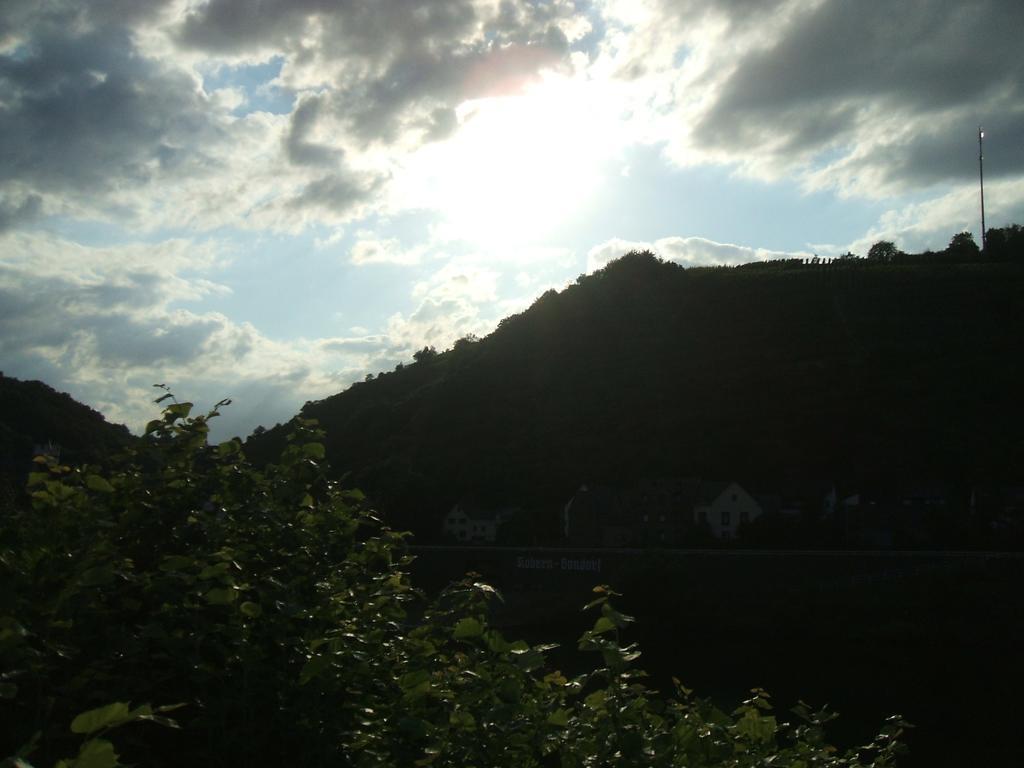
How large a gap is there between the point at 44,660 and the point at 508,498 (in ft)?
198

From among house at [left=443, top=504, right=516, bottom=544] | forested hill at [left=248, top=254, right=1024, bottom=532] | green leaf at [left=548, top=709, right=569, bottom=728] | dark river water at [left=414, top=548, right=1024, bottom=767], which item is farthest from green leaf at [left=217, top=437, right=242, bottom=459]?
house at [left=443, top=504, right=516, bottom=544]

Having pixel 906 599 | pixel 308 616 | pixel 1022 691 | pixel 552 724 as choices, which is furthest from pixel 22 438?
pixel 906 599

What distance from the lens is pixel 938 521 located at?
4512 centimetres

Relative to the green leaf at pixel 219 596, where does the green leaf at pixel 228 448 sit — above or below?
above

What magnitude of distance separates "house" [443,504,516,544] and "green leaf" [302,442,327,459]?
51452 mm

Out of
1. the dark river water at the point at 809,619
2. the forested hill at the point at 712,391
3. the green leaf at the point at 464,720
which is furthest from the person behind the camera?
the forested hill at the point at 712,391

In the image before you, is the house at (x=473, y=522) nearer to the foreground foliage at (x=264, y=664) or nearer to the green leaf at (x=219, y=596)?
the foreground foliage at (x=264, y=664)

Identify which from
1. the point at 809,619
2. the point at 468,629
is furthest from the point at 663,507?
the point at 468,629

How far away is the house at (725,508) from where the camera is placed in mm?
55594

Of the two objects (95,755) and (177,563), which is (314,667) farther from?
(95,755)

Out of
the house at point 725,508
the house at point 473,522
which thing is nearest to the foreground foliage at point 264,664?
the house at point 473,522

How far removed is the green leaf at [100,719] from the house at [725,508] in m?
54.5

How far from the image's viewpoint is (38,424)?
10.3m

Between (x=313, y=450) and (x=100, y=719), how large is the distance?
7.52 ft
